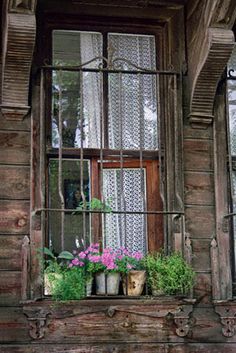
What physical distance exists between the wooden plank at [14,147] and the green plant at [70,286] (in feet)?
2.53

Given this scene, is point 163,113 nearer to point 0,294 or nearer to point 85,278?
point 85,278

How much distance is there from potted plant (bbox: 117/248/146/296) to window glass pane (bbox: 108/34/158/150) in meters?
0.76

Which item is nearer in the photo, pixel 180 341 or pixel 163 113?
pixel 180 341

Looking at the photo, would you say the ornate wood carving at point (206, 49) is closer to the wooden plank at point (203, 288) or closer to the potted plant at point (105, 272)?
the wooden plank at point (203, 288)

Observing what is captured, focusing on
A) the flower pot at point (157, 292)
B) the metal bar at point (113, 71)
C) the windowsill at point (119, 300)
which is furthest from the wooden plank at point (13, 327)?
the metal bar at point (113, 71)

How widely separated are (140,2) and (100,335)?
2176 mm

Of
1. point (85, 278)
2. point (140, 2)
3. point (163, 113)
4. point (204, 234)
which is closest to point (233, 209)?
point (204, 234)

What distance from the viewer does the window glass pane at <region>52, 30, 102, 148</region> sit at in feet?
16.3

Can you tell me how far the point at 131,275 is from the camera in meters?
4.58

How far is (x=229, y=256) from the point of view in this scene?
15.9 feet

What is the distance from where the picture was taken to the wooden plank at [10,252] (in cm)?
460

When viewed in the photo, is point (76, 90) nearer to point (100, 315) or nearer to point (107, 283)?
point (107, 283)

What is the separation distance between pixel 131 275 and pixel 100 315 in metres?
0.30

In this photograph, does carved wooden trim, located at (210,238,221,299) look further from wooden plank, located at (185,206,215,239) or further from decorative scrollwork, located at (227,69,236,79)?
decorative scrollwork, located at (227,69,236,79)
